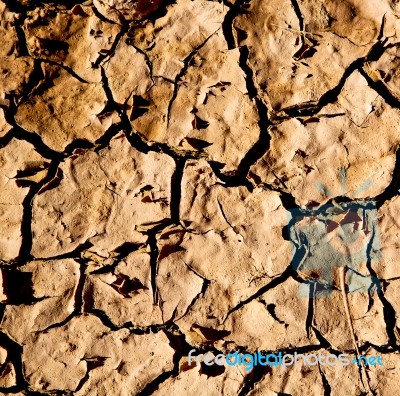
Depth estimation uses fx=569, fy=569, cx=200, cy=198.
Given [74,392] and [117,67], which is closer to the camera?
[74,392]

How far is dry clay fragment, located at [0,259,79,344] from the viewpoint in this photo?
212 centimetres

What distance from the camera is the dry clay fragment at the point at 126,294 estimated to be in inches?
84.0

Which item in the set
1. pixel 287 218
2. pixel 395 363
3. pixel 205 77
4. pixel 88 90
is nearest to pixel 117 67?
pixel 88 90

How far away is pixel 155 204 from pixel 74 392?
0.76 metres

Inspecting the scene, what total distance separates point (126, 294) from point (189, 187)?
1.54ft

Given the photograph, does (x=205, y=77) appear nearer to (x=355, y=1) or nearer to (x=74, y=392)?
(x=355, y=1)

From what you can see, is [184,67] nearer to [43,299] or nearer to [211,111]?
[211,111]

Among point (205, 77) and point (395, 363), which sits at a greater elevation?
point (205, 77)

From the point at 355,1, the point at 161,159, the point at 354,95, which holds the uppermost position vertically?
Answer: the point at 355,1

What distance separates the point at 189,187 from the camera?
2.18m

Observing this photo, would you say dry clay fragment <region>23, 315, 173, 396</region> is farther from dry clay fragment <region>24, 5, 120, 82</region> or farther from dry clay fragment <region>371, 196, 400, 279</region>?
dry clay fragment <region>24, 5, 120, 82</region>

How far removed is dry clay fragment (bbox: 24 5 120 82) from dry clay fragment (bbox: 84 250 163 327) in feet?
2.58

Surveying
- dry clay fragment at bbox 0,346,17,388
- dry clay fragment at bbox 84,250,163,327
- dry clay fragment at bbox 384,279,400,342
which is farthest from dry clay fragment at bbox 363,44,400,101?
dry clay fragment at bbox 0,346,17,388

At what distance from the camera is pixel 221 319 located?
7.01ft
